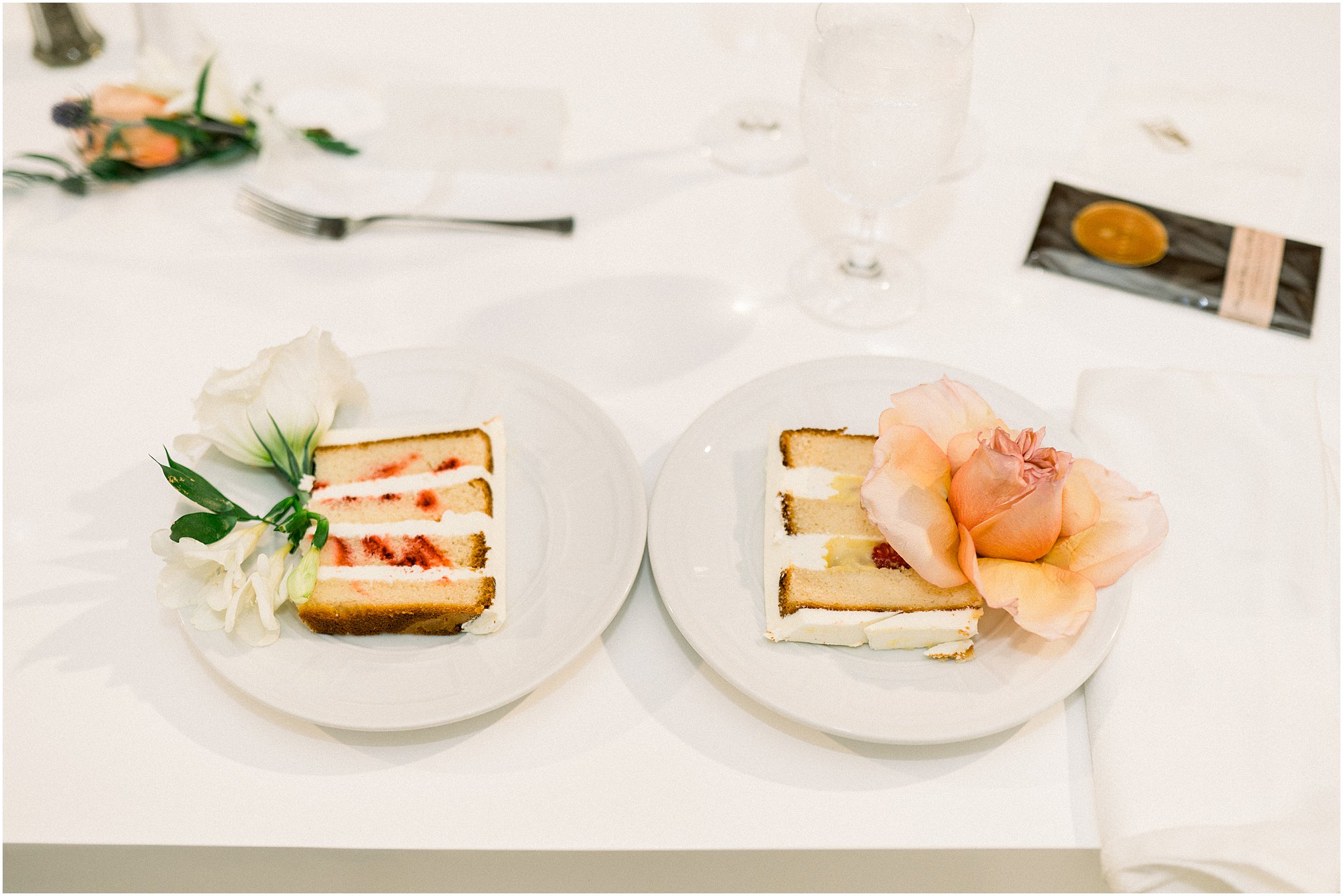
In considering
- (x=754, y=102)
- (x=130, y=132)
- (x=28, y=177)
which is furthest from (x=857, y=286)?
(x=28, y=177)

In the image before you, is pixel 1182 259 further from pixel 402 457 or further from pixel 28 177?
pixel 28 177

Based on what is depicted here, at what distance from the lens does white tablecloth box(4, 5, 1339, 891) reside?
781 millimetres

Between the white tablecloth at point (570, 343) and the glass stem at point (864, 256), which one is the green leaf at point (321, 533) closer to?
the white tablecloth at point (570, 343)

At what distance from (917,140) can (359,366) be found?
1.94 ft

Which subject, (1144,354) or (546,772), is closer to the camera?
(546,772)

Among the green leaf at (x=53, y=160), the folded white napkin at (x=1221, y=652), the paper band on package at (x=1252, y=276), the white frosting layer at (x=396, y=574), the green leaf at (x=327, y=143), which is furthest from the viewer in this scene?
the green leaf at (x=327, y=143)

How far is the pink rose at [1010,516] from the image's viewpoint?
0.72 metres

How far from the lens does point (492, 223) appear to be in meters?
1.24

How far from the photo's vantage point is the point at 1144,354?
1.10 metres

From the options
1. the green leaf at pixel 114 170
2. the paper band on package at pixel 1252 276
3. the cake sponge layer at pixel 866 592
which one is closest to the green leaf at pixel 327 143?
the green leaf at pixel 114 170

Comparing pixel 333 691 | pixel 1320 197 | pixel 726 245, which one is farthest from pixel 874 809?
pixel 1320 197

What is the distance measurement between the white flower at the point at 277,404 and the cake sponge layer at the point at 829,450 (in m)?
0.42

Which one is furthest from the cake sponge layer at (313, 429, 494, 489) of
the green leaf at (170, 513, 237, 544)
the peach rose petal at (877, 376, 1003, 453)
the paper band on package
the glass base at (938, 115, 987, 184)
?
the paper band on package

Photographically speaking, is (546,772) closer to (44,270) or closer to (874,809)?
(874,809)
